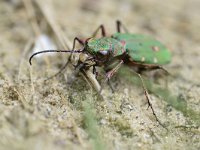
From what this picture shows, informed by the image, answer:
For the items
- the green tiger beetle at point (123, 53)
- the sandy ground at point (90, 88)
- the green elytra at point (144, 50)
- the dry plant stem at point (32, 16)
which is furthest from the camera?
the dry plant stem at point (32, 16)

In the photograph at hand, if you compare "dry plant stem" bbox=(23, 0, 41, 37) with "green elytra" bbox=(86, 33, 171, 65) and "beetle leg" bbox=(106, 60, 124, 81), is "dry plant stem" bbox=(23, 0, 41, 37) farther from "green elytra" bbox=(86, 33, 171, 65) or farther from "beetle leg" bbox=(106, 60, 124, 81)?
"beetle leg" bbox=(106, 60, 124, 81)

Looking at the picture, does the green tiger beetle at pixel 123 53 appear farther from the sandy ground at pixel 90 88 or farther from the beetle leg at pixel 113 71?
the sandy ground at pixel 90 88

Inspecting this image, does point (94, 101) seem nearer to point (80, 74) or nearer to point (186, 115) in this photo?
point (80, 74)

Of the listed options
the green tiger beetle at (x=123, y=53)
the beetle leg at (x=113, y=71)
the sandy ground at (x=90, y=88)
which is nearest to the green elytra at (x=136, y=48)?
the green tiger beetle at (x=123, y=53)

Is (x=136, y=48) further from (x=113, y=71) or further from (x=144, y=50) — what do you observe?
(x=113, y=71)

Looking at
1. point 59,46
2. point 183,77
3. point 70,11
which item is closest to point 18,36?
point 59,46
